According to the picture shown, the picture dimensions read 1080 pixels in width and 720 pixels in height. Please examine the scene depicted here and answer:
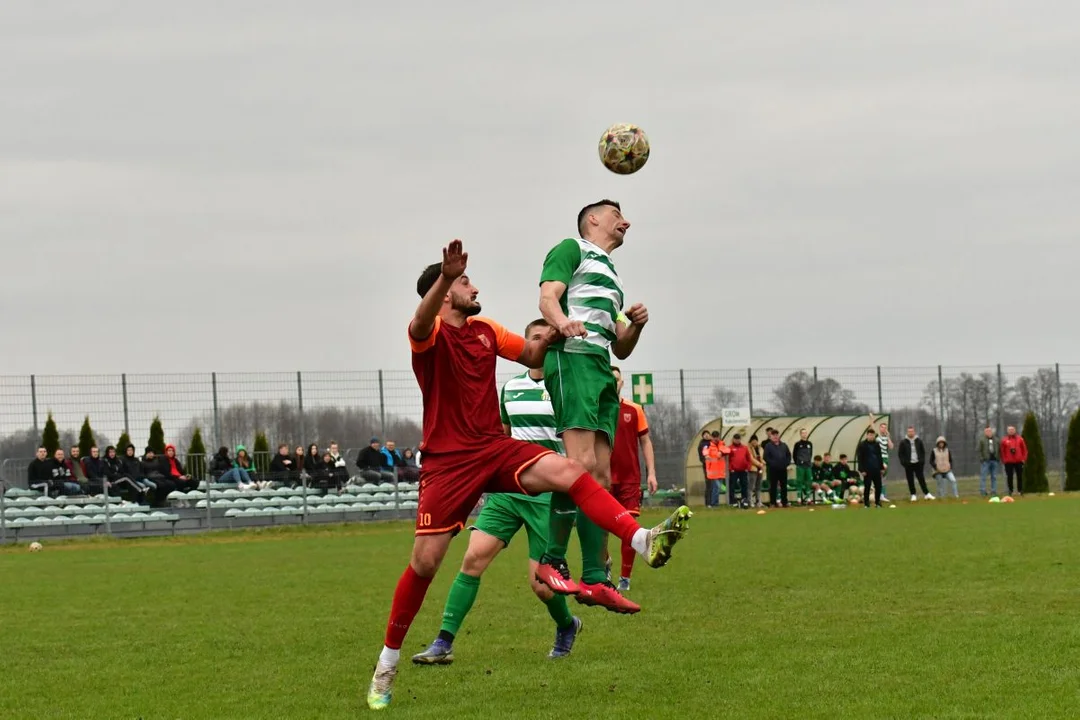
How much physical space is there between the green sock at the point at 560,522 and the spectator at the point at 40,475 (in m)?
23.2

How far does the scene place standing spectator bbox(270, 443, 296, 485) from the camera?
104 feet

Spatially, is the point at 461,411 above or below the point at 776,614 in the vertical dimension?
above

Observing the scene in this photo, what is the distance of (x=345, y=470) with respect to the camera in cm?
3262

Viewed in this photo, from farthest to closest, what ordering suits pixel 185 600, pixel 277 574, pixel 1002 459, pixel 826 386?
1. pixel 826 386
2. pixel 1002 459
3. pixel 277 574
4. pixel 185 600

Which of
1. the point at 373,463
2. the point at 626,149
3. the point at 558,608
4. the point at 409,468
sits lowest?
the point at 409,468

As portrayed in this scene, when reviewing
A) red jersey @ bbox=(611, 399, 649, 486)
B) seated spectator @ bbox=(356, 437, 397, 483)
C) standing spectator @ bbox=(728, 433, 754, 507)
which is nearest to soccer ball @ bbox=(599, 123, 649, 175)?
red jersey @ bbox=(611, 399, 649, 486)

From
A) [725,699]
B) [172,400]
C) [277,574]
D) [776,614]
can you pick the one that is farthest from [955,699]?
[172,400]

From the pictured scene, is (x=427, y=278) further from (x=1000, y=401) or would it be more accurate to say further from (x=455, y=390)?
(x=1000, y=401)

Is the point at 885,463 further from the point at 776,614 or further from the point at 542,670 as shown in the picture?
the point at 542,670

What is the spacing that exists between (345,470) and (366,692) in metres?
25.3

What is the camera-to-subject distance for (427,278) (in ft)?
24.7

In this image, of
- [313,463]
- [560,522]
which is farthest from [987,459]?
[560,522]

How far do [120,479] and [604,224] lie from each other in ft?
75.7

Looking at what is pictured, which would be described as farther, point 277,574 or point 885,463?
point 885,463
